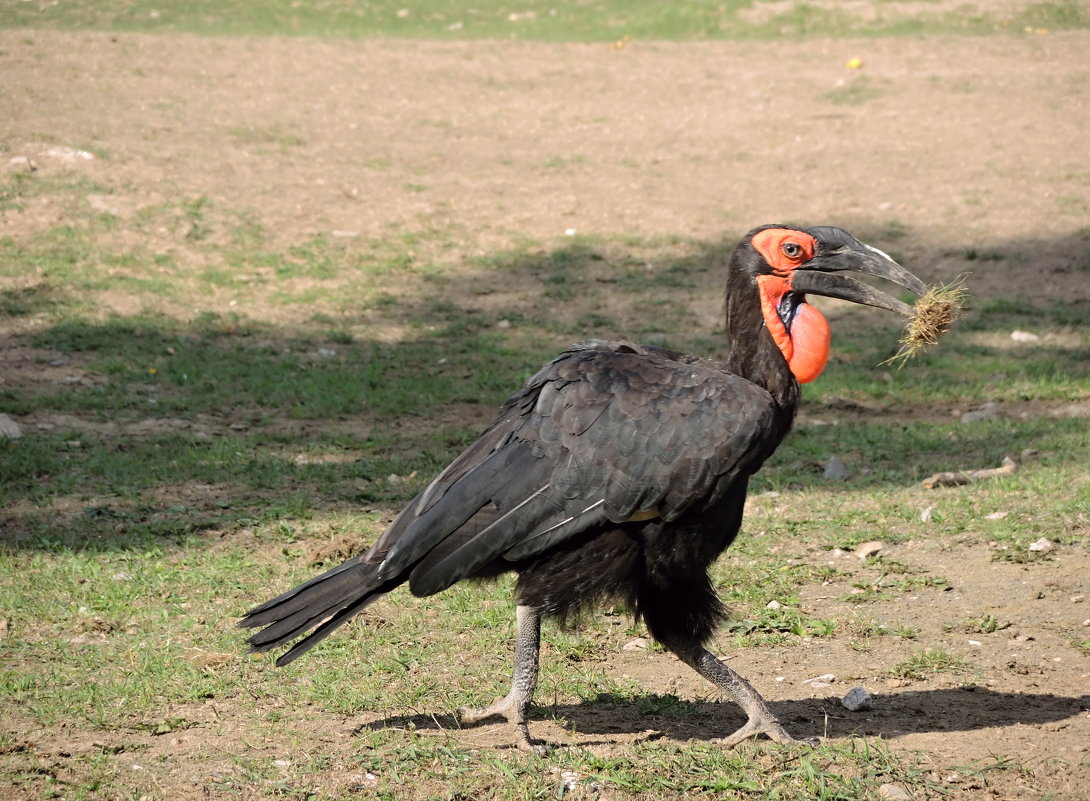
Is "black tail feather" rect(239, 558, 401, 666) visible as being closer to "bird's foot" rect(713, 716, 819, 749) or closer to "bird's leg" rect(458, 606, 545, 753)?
"bird's leg" rect(458, 606, 545, 753)

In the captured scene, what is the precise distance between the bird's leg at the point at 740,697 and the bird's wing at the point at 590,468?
1.95 ft

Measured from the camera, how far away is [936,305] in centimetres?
459

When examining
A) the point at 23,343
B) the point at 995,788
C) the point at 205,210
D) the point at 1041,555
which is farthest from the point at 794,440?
the point at 205,210

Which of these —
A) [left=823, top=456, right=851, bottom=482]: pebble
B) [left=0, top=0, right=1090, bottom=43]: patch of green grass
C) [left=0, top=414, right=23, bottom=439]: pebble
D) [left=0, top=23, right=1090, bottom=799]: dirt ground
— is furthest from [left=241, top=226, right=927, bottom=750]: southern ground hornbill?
[left=0, top=0, right=1090, bottom=43]: patch of green grass

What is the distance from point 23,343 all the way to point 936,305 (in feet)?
21.8

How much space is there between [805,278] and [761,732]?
63.2 inches

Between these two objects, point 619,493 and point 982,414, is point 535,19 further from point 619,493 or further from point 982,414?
point 619,493

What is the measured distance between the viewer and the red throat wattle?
4.27 meters

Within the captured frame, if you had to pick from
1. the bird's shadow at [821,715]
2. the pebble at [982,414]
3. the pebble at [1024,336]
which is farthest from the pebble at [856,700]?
the pebble at [1024,336]

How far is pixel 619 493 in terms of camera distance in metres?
4.00

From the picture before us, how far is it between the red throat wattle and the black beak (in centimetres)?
4

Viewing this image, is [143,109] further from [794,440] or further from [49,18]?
[794,440]

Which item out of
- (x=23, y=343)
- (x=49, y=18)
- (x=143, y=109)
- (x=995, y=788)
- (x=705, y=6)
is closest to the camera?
(x=995, y=788)

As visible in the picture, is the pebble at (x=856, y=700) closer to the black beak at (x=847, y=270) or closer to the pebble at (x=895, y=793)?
the pebble at (x=895, y=793)
